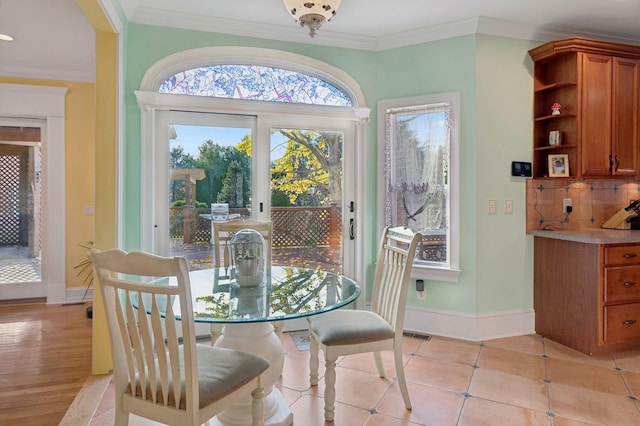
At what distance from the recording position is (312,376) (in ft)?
7.95

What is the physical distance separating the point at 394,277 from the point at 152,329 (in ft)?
4.42

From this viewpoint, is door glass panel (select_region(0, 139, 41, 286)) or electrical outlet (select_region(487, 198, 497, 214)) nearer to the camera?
electrical outlet (select_region(487, 198, 497, 214))

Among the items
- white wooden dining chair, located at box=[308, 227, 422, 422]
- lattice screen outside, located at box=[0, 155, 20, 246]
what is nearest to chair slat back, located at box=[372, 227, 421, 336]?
white wooden dining chair, located at box=[308, 227, 422, 422]

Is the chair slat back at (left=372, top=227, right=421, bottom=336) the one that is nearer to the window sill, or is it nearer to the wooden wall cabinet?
the window sill

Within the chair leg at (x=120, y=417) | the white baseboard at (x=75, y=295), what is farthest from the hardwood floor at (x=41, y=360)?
the chair leg at (x=120, y=417)

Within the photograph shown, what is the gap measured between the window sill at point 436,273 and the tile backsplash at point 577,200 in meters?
0.77

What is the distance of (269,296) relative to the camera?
1911 millimetres

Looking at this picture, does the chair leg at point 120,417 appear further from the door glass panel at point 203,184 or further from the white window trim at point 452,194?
the white window trim at point 452,194

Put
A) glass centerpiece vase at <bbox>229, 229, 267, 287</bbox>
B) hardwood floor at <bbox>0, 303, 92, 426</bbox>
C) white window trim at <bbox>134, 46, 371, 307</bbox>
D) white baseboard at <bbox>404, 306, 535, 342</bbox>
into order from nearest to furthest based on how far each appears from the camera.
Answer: glass centerpiece vase at <bbox>229, 229, 267, 287</bbox>
hardwood floor at <bbox>0, 303, 92, 426</bbox>
white window trim at <bbox>134, 46, 371, 307</bbox>
white baseboard at <bbox>404, 306, 535, 342</bbox>

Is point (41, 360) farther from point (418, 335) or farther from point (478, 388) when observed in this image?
point (478, 388)

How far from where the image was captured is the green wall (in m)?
3.15

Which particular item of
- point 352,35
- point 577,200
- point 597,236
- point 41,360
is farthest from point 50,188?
point 577,200

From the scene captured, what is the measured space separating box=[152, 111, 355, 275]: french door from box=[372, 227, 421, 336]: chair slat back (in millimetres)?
1064

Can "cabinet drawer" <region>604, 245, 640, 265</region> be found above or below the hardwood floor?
above
